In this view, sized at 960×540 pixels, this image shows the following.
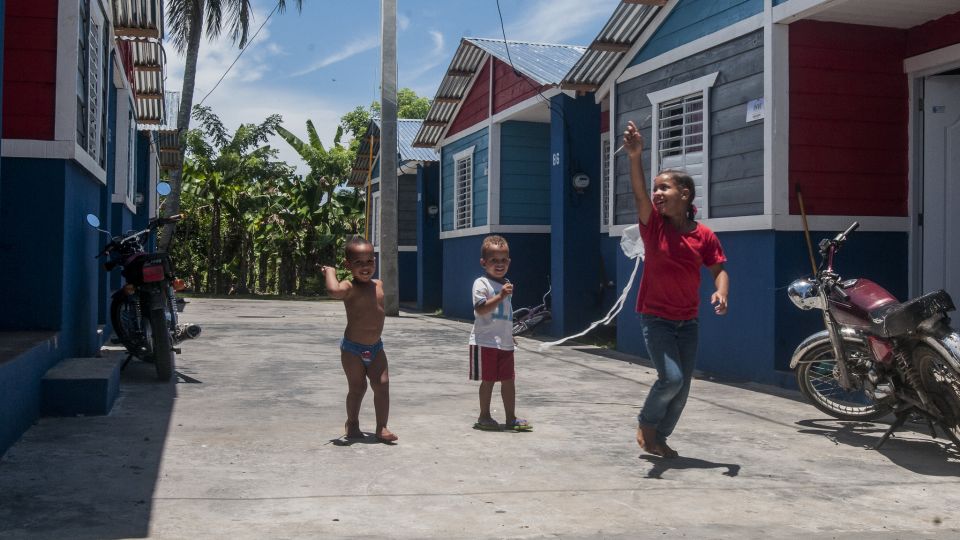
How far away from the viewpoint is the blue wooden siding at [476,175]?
17.3m

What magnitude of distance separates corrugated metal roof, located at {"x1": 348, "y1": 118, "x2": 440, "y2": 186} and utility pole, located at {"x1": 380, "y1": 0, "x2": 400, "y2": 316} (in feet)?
11.6

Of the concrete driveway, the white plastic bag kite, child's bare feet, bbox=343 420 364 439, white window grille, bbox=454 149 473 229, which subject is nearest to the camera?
the concrete driveway

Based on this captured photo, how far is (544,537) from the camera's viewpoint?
4.06m

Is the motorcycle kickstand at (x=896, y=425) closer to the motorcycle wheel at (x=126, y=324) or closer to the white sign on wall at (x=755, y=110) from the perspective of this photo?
the white sign on wall at (x=755, y=110)

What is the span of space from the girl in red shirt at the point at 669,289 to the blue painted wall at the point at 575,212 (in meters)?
8.34

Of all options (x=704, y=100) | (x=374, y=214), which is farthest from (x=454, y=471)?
(x=374, y=214)

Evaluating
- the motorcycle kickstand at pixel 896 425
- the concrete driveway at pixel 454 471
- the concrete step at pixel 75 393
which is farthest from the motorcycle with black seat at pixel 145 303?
the motorcycle kickstand at pixel 896 425

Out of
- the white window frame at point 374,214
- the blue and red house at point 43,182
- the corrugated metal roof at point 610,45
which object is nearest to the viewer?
the blue and red house at point 43,182

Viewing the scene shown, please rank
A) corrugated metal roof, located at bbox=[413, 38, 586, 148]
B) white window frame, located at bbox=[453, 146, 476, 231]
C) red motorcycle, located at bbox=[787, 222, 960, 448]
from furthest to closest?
white window frame, located at bbox=[453, 146, 476, 231] < corrugated metal roof, located at bbox=[413, 38, 586, 148] < red motorcycle, located at bbox=[787, 222, 960, 448]

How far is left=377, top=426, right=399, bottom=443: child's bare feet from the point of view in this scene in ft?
19.5

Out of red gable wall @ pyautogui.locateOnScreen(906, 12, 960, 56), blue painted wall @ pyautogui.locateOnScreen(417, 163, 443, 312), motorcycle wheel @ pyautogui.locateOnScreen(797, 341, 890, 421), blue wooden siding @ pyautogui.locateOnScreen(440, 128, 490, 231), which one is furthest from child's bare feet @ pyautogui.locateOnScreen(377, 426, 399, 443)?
blue painted wall @ pyautogui.locateOnScreen(417, 163, 443, 312)

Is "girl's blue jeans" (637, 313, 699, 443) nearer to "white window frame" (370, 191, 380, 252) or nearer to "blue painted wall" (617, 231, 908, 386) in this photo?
"blue painted wall" (617, 231, 908, 386)

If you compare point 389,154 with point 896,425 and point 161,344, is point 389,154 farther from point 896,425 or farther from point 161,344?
point 896,425

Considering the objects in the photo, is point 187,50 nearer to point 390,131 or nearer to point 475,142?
point 390,131
